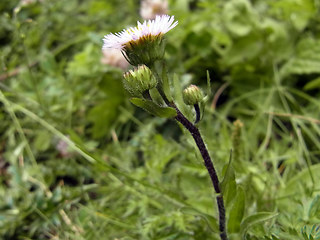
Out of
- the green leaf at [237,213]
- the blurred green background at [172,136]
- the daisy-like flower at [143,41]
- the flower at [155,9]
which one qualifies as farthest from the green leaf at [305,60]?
the daisy-like flower at [143,41]

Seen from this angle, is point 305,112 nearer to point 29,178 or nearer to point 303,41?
point 303,41

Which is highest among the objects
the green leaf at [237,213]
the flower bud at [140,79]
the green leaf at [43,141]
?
the flower bud at [140,79]

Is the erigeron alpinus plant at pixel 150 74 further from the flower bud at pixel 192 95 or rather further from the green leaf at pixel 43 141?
the green leaf at pixel 43 141

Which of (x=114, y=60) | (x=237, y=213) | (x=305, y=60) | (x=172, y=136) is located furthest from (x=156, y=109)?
(x=305, y=60)

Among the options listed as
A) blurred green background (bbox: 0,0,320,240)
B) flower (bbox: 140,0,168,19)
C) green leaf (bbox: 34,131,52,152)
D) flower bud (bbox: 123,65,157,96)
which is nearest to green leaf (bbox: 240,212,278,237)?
blurred green background (bbox: 0,0,320,240)

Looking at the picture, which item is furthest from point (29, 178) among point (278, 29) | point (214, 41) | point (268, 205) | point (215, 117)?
point (278, 29)

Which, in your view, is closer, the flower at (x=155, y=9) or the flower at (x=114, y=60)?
the flower at (x=114, y=60)
